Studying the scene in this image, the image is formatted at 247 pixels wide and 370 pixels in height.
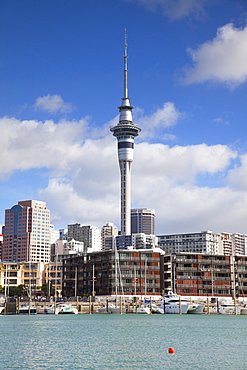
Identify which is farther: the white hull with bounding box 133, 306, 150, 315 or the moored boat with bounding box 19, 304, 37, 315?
the moored boat with bounding box 19, 304, 37, 315

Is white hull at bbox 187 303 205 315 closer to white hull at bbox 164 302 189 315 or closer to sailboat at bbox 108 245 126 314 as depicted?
white hull at bbox 164 302 189 315

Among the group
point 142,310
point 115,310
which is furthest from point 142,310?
point 115,310

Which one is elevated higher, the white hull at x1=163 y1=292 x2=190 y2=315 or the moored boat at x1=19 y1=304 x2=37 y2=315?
the white hull at x1=163 y1=292 x2=190 y2=315

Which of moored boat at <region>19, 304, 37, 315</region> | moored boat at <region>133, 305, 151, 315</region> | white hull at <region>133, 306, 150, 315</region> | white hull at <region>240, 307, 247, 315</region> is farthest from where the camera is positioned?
moored boat at <region>19, 304, 37, 315</region>

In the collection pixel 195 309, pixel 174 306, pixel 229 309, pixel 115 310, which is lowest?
pixel 115 310

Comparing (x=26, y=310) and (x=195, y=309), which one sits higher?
(x=195, y=309)

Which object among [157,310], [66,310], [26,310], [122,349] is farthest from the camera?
[26,310]

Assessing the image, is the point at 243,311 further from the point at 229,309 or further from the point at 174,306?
the point at 174,306

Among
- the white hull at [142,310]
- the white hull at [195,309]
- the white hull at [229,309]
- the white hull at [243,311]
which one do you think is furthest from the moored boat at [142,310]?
the white hull at [243,311]

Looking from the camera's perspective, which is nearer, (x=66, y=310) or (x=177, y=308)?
(x=177, y=308)

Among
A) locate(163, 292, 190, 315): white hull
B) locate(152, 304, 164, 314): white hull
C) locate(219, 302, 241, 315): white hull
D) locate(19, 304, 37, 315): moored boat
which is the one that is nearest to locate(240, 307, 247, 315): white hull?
locate(219, 302, 241, 315): white hull

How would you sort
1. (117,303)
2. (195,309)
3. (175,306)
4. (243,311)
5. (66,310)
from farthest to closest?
(117,303) < (66,310) < (243,311) < (195,309) < (175,306)

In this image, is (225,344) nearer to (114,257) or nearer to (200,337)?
(200,337)

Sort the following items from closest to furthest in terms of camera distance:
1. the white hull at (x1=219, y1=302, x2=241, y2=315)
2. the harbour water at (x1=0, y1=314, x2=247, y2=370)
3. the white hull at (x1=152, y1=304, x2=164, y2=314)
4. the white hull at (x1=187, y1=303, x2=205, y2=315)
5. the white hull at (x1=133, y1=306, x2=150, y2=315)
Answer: the harbour water at (x1=0, y1=314, x2=247, y2=370) → the white hull at (x1=187, y1=303, x2=205, y2=315) → the white hull at (x1=152, y1=304, x2=164, y2=314) → the white hull at (x1=133, y1=306, x2=150, y2=315) → the white hull at (x1=219, y1=302, x2=241, y2=315)
